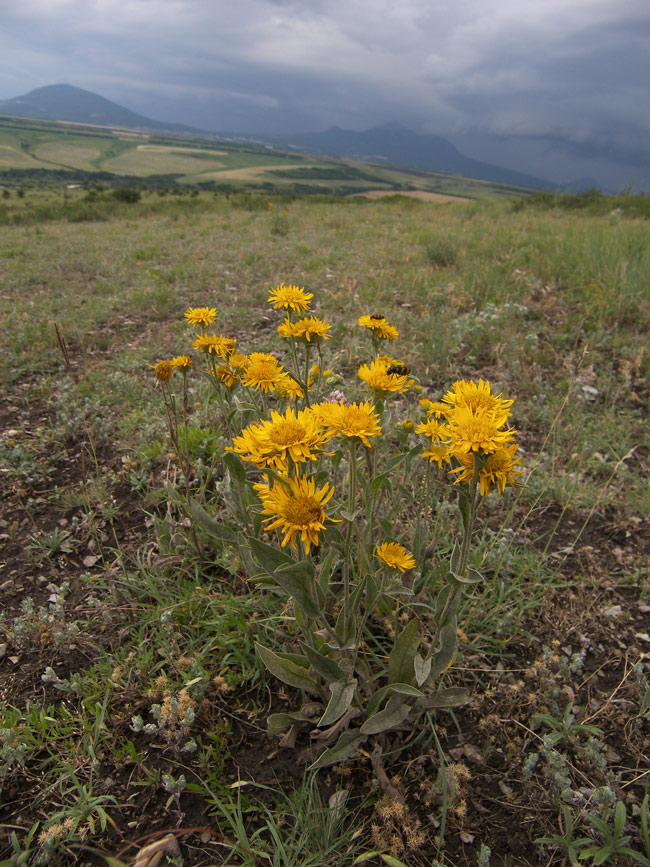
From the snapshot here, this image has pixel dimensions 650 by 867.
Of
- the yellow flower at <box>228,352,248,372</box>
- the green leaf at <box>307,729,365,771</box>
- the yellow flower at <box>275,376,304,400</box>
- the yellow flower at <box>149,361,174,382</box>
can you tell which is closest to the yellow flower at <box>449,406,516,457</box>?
the yellow flower at <box>275,376,304,400</box>

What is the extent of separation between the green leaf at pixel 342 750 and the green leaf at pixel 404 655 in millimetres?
231

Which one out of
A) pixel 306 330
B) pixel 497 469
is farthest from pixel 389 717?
pixel 306 330

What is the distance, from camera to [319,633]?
176cm

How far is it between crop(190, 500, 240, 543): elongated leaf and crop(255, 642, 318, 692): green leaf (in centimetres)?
62

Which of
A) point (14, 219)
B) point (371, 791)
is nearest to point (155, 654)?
point (371, 791)

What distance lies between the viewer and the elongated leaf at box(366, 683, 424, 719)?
4.89 ft

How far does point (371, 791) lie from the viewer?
160cm

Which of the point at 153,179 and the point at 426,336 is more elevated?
the point at 153,179

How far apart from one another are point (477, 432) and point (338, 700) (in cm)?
97

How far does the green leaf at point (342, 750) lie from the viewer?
151 centimetres

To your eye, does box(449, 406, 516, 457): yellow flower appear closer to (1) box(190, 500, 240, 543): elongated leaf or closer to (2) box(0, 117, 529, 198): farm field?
(1) box(190, 500, 240, 543): elongated leaf

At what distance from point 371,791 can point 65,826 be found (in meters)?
0.99

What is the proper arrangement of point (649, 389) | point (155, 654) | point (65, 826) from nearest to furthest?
point (65, 826), point (155, 654), point (649, 389)

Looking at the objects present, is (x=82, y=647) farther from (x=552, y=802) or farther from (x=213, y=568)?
(x=552, y=802)
